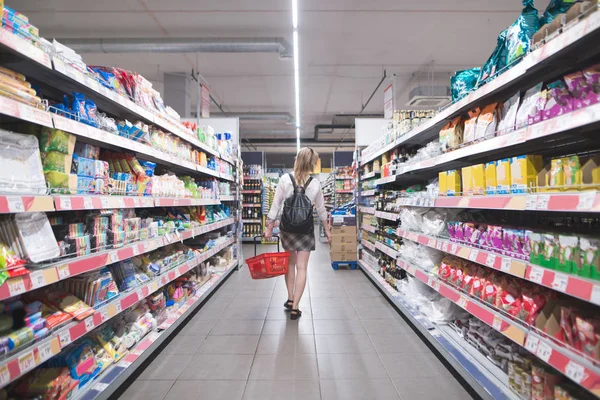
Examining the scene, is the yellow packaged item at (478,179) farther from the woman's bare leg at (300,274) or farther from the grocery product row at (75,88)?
the grocery product row at (75,88)

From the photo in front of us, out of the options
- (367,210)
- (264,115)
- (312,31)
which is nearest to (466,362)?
A: (367,210)

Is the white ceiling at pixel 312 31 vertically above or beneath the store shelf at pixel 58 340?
above

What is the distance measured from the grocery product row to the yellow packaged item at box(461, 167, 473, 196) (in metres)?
2.47

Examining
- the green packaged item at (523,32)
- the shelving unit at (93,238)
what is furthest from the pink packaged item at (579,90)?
the shelving unit at (93,238)

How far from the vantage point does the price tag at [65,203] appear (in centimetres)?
153

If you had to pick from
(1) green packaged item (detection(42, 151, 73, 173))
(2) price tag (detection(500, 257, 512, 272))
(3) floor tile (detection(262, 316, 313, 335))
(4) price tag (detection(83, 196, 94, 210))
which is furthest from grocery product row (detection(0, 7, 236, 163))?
(2) price tag (detection(500, 257, 512, 272))


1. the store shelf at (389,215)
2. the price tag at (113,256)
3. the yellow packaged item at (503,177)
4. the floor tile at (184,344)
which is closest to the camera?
the yellow packaged item at (503,177)

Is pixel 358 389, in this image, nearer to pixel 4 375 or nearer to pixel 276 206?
pixel 4 375

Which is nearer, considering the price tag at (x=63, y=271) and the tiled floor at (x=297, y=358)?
the price tag at (x=63, y=271)

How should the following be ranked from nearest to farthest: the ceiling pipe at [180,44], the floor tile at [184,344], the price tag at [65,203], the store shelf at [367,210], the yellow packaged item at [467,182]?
the price tag at [65,203], the yellow packaged item at [467,182], the floor tile at [184,344], the store shelf at [367,210], the ceiling pipe at [180,44]

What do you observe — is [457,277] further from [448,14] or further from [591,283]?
[448,14]

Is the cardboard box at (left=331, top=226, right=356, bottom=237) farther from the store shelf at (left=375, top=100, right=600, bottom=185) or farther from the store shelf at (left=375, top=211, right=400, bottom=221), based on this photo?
the store shelf at (left=375, top=100, right=600, bottom=185)

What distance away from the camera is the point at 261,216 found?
31.9ft

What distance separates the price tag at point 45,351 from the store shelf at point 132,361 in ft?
1.31
